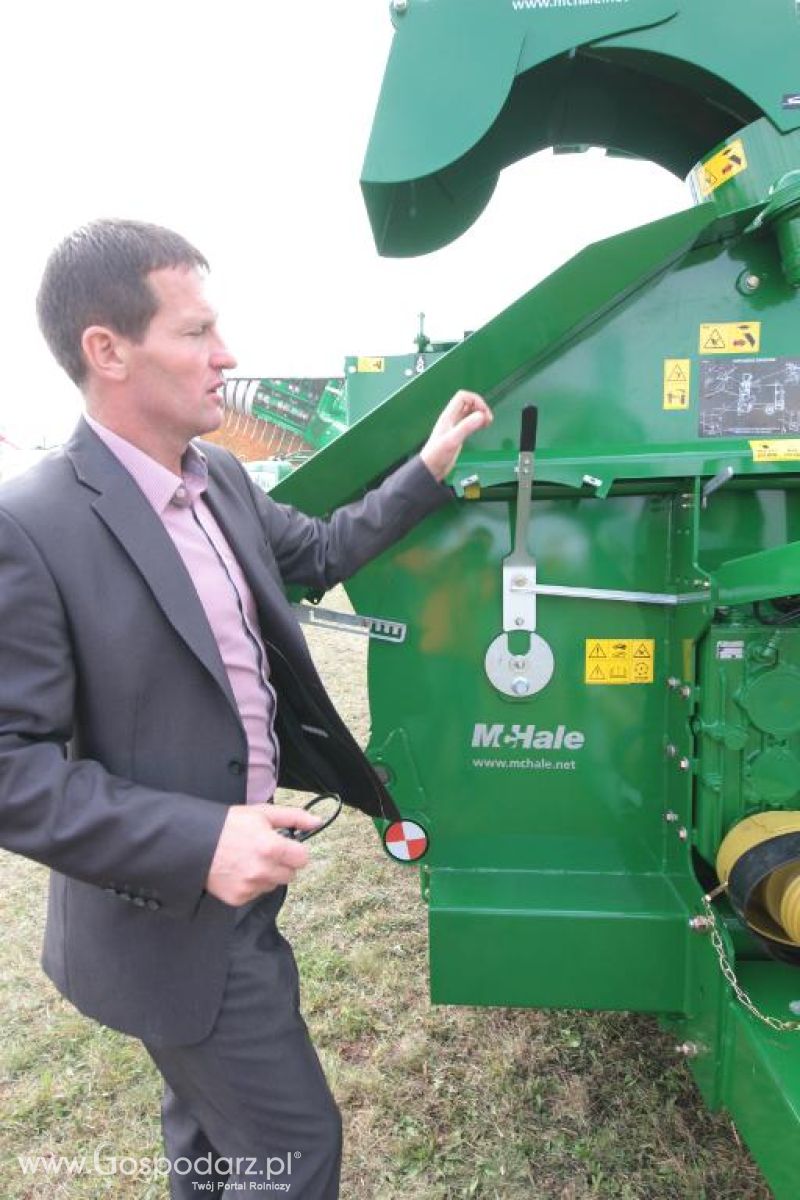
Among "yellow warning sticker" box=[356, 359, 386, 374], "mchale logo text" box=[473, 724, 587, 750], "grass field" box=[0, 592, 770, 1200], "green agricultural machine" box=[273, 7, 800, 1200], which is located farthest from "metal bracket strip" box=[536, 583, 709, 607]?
"yellow warning sticker" box=[356, 359, 386, 374]

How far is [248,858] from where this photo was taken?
42.6 inches

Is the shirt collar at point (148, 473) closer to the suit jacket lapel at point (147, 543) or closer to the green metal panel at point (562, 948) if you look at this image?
the suit jacket lapel at point (147, 543)

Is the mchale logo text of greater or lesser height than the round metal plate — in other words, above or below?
below

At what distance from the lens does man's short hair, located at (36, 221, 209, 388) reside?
1192 mm

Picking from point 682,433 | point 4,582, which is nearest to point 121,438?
point 4,582

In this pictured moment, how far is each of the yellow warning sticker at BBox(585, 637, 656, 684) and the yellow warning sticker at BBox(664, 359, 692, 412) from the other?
1.82ft

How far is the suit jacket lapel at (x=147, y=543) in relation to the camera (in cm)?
117

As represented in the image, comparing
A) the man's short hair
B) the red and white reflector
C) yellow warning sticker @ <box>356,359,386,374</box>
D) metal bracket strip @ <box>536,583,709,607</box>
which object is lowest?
the red and white reflector

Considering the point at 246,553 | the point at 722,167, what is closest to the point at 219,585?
the point at 246,553

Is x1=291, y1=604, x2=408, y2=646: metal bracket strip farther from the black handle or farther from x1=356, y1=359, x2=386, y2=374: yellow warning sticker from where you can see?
x1=356, y1=359, x2=386, y2=374: yellow warning sticker

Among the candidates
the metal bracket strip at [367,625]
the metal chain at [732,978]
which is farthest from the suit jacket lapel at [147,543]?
the metal chain at [732,978]

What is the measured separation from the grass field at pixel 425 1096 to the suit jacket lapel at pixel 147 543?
5.19 feet

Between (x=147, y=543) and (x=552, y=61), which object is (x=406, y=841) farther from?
(x=552, y=61)

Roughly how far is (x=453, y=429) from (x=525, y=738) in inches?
30.6
